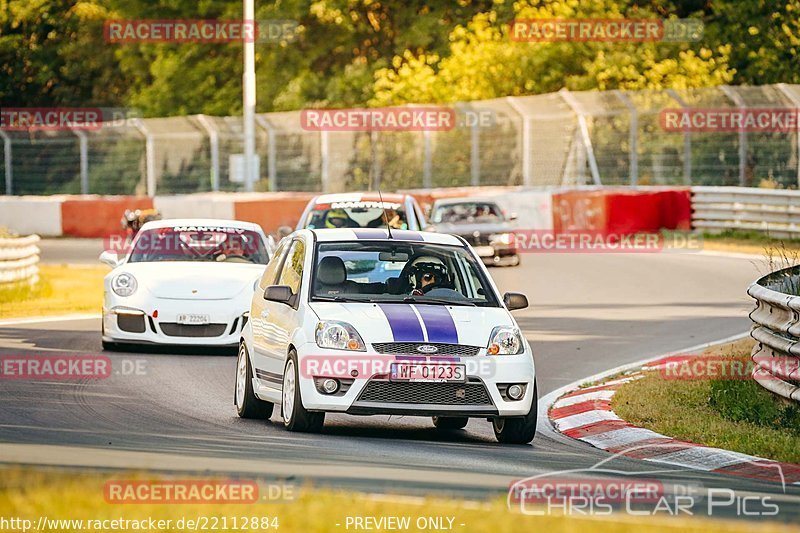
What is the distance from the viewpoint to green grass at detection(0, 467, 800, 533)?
6.73 m

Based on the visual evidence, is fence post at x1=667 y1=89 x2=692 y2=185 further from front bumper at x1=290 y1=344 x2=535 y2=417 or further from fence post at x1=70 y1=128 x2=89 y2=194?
front bumper at x1=290 y1=344 x2=535 y2=417

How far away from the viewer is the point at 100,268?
29.1m

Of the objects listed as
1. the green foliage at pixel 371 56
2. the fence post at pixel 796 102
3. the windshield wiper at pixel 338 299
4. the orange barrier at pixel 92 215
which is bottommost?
the orange barrier at pixel 92 215

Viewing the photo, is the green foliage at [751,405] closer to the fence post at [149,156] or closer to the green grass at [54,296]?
the green grass at [54,296]

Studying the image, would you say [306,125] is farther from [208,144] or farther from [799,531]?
[799,531]

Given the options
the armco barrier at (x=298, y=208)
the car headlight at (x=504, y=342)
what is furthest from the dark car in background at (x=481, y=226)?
the car headlight at (x=504, y=342)

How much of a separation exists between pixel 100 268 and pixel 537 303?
32.1ft

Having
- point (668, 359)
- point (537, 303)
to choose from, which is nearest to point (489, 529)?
point (668, 359)

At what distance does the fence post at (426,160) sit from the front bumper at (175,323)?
2365 cm

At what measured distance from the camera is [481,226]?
1133 inches

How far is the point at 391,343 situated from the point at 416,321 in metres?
0.28

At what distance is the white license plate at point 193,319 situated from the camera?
16.0 m

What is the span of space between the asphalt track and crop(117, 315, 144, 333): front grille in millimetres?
262

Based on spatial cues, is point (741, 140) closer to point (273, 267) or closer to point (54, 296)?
point (54, 296)
